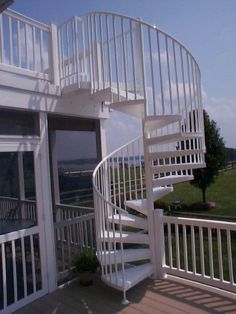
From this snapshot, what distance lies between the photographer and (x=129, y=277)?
336 centimetres

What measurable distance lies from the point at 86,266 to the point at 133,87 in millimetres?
2332

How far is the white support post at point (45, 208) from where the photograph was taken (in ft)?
11.4

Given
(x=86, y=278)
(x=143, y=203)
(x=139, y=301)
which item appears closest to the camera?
(x=139, y=301)

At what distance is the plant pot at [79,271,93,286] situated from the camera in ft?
12.1

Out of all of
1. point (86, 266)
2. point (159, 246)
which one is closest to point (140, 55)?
point (159, 246)

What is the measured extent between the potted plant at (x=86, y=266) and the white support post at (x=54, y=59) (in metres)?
2.29

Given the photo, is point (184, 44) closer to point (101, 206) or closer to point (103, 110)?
point (103, 110)

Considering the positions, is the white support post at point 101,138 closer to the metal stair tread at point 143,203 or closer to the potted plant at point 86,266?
the metal stair tread at point 143,203

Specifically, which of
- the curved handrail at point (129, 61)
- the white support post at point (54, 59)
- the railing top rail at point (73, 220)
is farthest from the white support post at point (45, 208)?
the curved handrail at point (129, 61)

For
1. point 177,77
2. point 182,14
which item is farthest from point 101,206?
point 182,14

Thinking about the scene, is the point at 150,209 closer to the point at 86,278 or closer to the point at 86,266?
the point at 86,266

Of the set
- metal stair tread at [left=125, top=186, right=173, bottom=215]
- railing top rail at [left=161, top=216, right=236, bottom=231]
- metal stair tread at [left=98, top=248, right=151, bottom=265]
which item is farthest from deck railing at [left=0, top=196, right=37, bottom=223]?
railing top rail at [left=161, top=216, right=236, bottom=231]

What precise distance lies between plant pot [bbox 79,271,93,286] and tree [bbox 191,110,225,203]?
6832 mm

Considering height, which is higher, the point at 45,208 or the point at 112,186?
the point at 112,186
